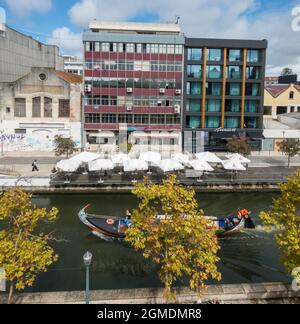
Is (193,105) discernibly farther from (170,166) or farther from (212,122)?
(170,166)

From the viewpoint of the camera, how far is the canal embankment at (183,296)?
45.9 ft

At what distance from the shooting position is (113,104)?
5853cm

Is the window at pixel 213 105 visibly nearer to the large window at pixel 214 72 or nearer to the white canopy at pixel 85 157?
the large window at pixel 214 72

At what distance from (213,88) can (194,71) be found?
4497 mm

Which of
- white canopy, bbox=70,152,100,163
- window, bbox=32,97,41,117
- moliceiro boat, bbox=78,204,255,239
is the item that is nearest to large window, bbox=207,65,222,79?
white canopy, bbox=70,152,100,163

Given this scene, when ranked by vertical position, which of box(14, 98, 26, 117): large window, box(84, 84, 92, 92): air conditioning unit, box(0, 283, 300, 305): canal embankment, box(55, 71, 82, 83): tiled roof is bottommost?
box(0, 283, 300, 305): canal embankment

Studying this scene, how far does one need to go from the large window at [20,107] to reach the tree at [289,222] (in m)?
49.5

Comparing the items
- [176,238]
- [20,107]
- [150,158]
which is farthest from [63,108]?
[176,238]

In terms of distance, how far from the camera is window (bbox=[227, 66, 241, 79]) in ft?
196

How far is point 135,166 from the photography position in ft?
123

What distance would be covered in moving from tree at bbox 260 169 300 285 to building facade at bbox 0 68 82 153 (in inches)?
1801

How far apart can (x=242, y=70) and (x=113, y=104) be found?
23332 mm

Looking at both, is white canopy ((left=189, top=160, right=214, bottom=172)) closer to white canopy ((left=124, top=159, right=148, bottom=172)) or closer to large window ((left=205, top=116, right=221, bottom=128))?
white canopy ((left=124, top=159, right=148, bottom=172))
